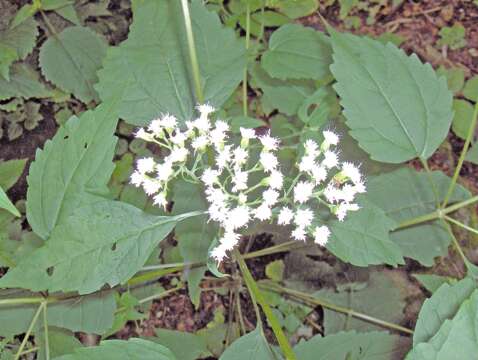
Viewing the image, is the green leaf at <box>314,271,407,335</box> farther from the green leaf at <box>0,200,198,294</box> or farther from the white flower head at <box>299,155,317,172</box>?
the green leaf at <box>0,200,198,294</box>

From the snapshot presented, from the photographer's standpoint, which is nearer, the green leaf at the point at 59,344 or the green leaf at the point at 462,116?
the green leaf at the point at 59,344

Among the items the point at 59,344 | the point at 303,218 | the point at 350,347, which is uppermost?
the point at 303,218

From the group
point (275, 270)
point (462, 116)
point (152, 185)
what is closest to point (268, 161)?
point (152, 185)

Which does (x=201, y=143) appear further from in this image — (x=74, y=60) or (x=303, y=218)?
(x=74, y=60)

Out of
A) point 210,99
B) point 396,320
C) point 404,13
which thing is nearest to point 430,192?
point 396,320

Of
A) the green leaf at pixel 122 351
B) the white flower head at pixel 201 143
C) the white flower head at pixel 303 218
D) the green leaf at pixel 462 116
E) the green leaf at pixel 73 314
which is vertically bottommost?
the green leaf at pixel 462 116

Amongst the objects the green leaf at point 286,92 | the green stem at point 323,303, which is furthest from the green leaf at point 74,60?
the green stem at point 323,303

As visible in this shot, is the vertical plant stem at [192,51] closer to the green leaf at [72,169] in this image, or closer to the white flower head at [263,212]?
the green leaf at [72,169]
